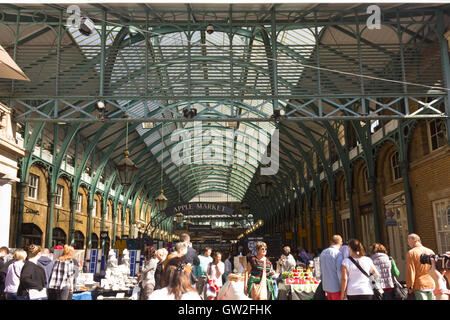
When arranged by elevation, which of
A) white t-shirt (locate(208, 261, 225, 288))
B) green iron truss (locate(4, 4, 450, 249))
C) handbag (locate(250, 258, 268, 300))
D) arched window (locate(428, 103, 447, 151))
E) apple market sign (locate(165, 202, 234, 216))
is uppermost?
green iron truss (locate(4, 4, 450, 249))

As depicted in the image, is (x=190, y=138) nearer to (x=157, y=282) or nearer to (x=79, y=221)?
(x=79, y=221)

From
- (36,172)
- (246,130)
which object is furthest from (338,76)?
(246,130)

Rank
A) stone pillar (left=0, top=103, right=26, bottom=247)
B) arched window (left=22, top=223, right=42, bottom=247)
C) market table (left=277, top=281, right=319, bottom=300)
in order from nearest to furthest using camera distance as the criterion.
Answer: market table (left=277, top=281, right=319, bottom=300) < stone pillar (left=0, top=103, right=26, bottom=247) < arched window (left=22, top=223, right=42, bottom=247)

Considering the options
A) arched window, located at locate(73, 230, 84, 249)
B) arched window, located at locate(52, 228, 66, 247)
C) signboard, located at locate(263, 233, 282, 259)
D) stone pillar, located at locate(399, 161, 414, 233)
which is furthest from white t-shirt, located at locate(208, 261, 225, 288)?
Answer: arched window, located at locate(73, 230, 84, 249)

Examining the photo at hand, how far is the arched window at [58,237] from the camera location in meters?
24.6

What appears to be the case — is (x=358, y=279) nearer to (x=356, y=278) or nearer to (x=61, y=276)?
(x=356, y=278)

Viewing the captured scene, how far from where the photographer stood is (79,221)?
2783 cm

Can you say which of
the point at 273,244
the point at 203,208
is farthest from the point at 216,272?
the point at 203,208

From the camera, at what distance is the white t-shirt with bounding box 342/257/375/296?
23.4ft

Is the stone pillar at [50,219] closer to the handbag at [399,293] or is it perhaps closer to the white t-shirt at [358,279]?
the handbag at [399,293]

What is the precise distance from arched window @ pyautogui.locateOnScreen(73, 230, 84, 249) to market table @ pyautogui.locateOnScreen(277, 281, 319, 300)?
18.8 m

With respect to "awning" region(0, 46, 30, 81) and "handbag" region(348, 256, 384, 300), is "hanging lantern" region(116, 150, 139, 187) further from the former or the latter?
"handbag" region(348, 256, 384, 300)

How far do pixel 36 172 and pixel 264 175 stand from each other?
73.8 ft
